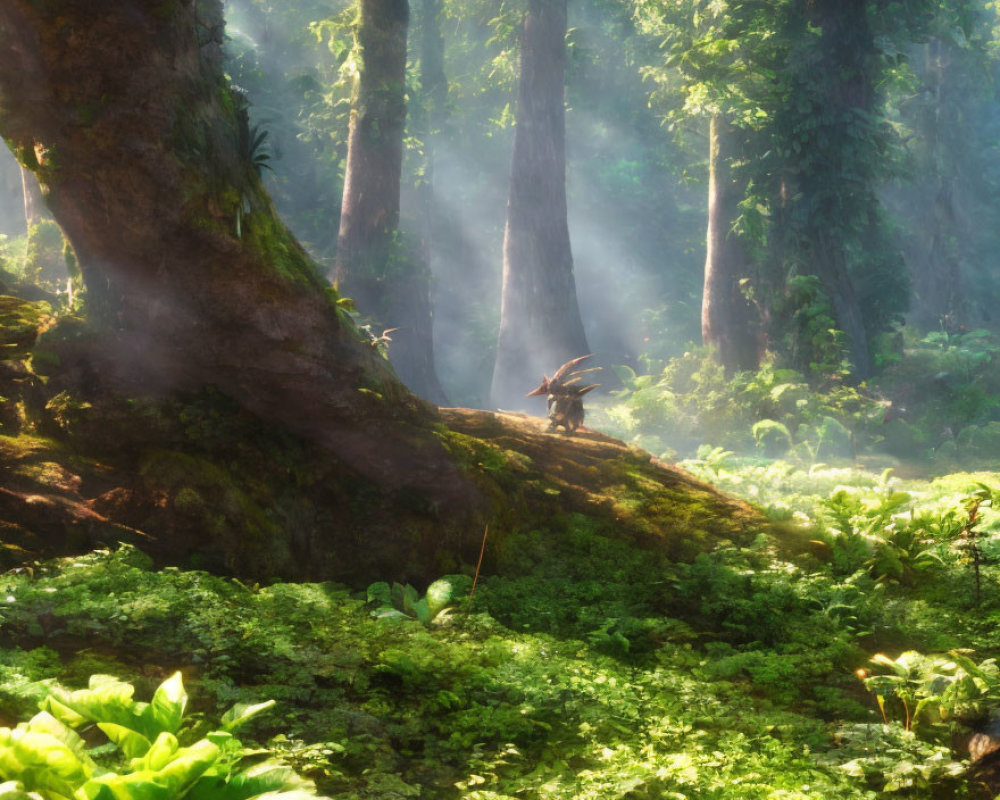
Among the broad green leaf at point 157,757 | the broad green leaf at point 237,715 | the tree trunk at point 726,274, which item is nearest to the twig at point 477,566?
the broad green leaf at point 237,715

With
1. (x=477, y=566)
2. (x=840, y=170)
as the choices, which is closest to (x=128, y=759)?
(x=477, y=566)

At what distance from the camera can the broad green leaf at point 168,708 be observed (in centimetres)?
238

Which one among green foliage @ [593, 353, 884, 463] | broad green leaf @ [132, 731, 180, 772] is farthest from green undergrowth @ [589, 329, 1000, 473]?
broad green leaf @ [132, 731, 180, 772]

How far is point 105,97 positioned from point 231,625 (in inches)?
143

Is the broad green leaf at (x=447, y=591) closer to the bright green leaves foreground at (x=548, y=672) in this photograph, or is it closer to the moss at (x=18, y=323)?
the bright green leaves foreground at (x=548, y=672)

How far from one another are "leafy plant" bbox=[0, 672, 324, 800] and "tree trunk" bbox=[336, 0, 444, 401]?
14195mm

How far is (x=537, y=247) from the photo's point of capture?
938 inches

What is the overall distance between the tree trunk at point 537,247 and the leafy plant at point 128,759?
21410 millimetres

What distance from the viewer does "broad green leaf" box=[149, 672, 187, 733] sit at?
2.38 metres

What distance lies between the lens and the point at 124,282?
18.4 ft

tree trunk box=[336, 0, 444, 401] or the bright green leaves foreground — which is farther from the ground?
tree trunk box=[336, 0, 444, 401]

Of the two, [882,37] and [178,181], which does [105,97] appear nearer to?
[178,181]

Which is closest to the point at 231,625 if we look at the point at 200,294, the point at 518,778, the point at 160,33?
the point at 518,778

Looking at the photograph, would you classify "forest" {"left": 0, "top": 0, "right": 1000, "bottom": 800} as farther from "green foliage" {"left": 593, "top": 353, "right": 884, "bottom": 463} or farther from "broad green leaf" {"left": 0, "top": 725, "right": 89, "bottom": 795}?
"green foliage" {"left": 593, "top": 353, "right": 884, "bottom": 463}
